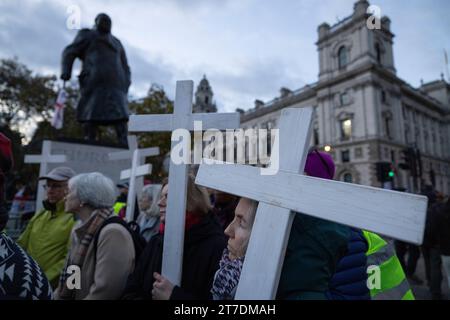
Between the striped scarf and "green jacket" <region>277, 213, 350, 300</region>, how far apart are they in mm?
1719

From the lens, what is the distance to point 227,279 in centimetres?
152

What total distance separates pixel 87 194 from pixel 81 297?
77 centimetres

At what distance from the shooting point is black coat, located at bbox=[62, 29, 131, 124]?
7.02 m

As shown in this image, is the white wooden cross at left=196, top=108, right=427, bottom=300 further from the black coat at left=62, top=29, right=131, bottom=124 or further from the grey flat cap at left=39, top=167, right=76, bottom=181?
the black coat at left=62, top=29, right=131, bottom=124

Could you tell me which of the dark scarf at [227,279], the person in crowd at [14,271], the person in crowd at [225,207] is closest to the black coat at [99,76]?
the person in crowd at [225,207]

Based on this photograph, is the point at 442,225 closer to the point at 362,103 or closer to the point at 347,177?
the point at 347,177

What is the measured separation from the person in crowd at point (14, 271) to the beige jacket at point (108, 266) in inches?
30.4

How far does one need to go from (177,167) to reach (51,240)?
75.5 inches

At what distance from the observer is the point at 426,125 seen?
43938 millimetres

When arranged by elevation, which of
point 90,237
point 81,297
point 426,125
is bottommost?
point 81,297

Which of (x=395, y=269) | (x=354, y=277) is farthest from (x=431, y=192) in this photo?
(x=354, y=277)

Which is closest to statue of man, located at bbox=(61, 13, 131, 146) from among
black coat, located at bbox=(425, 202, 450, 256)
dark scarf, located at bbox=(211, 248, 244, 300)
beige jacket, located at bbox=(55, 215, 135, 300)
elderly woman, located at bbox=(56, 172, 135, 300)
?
elderly woman, located at bbox=(56, 172, 135, 300)

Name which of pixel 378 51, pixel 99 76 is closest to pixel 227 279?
pixel 99 76
